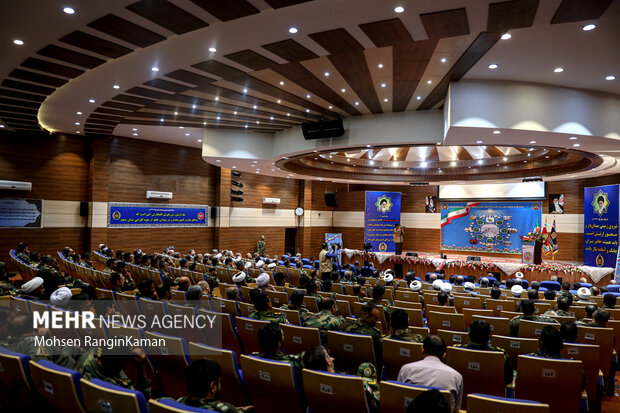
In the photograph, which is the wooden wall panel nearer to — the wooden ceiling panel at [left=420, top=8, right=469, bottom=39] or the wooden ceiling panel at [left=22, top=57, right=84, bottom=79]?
the wooden ceiling panel at [left=22, top=57, right=84, bottom=79]

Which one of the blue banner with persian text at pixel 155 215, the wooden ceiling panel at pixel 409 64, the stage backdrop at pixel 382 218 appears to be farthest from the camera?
the stage backdrop at pixel 382 218

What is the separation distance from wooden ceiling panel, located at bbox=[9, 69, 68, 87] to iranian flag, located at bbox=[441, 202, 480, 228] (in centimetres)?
1800

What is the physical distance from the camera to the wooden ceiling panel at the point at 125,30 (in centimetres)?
473

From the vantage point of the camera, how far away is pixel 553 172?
14.1 metres

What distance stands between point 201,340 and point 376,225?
54.3 feet

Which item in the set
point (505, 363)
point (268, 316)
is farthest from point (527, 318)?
point (268, 316)

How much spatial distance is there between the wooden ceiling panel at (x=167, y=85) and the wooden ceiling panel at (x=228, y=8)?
3.13 m

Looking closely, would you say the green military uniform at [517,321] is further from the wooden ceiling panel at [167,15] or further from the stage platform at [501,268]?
the stage platform at [501,268]

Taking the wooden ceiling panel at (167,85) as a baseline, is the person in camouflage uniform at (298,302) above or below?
below

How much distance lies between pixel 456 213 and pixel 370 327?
17487 millimetres

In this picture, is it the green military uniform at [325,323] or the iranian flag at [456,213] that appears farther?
the iranian flag at [456,213]

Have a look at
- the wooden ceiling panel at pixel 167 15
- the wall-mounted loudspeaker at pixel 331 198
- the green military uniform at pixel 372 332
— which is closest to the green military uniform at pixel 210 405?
the green military uniform at pixel 372 332

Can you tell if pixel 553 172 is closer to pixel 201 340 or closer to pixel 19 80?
pixel 201 340

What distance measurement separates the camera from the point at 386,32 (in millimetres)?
4938
